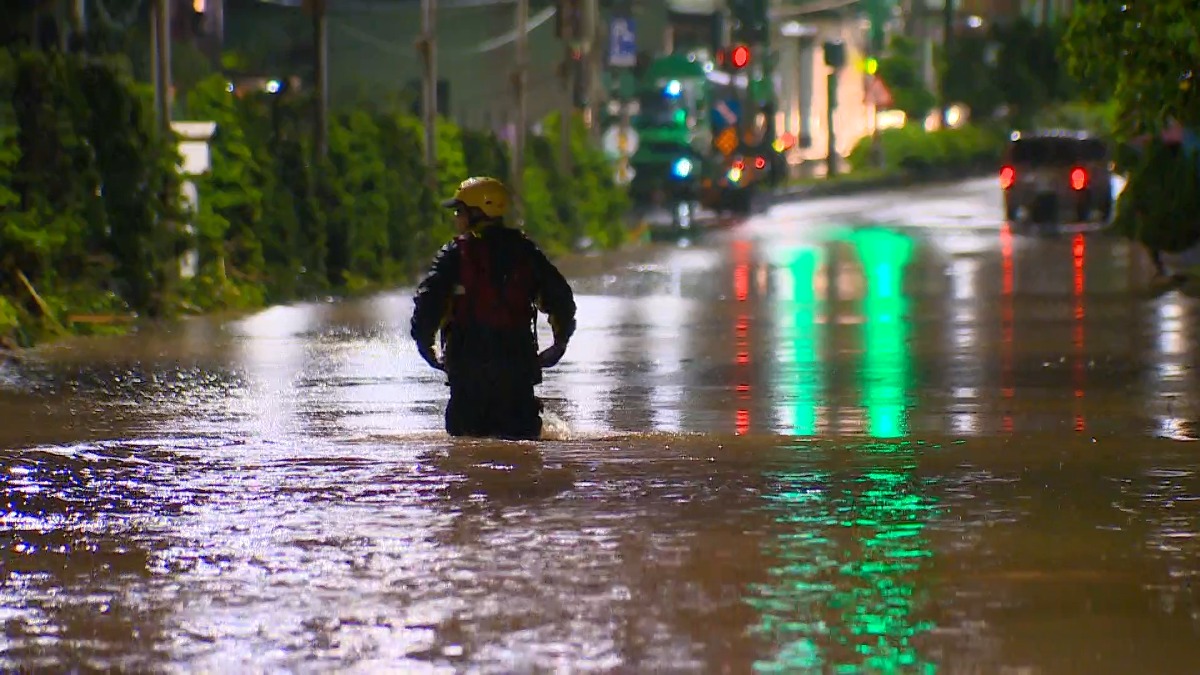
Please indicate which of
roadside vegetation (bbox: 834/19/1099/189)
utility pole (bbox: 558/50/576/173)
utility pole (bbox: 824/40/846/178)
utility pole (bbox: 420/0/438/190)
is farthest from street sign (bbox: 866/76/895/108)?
utility pole (bbox: 420/0/438/190)

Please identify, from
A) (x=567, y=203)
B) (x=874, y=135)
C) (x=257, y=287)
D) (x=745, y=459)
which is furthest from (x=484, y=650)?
(x=874, y=135)

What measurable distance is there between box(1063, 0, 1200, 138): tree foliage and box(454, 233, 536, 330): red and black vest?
799 centimetres

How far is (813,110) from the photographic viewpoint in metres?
92.1

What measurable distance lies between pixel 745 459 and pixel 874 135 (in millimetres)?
60199

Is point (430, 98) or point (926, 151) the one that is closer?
point (430, 98)

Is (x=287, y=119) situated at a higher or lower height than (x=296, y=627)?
higher

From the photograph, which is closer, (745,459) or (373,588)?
(373,588)

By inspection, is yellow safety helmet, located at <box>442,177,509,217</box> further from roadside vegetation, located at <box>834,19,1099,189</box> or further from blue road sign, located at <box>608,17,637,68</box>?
roadside vegetation, located at <box>834,19,1099,189</box>

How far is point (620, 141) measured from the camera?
4906cm

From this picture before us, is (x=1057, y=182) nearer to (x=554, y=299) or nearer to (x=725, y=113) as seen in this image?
(x=725, y=113)

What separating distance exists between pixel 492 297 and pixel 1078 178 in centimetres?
3591

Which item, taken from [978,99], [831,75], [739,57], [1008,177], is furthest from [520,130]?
[978,99]

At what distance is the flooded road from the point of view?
28.3ft

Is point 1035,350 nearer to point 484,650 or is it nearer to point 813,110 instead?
point 484,650
